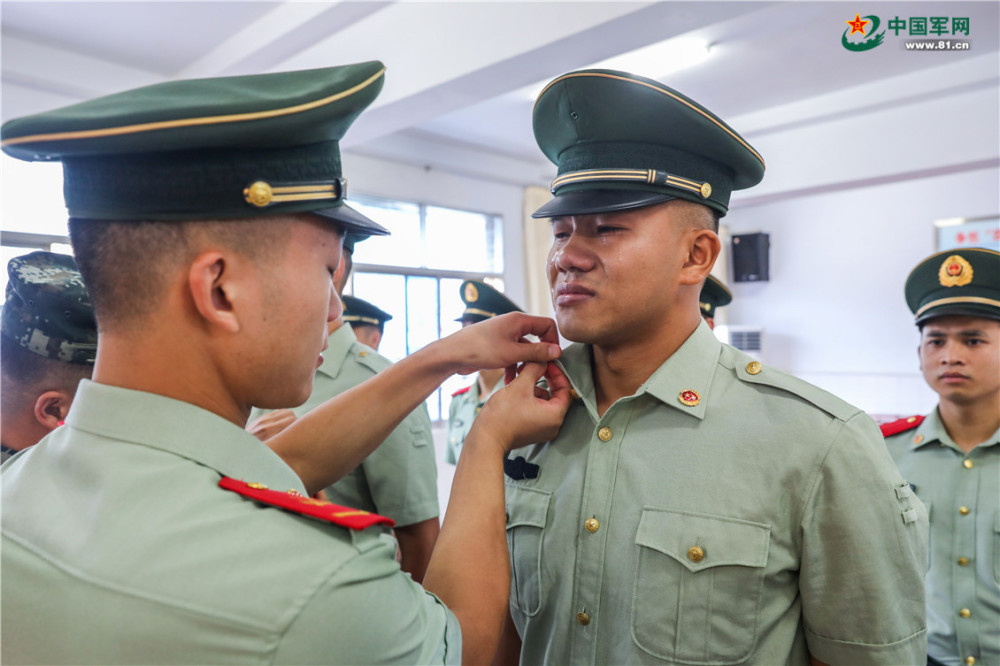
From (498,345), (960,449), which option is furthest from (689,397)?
(960,449)

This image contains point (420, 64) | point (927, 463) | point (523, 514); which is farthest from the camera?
point (420, 64)

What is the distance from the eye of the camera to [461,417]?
17.1 feet

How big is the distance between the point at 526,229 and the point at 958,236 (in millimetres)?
5105

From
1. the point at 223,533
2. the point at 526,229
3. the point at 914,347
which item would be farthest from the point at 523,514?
the point at 914,347

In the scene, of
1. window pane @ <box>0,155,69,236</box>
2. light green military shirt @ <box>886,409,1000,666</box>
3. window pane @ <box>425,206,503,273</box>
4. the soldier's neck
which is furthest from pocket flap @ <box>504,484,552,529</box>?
window pane @ <box>425,206,503,273</box>

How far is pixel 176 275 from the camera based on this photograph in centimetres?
86

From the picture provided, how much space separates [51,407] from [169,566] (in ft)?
2.95

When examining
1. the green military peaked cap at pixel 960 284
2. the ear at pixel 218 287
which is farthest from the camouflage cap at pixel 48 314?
the green military peaked cap at pixel 960 284

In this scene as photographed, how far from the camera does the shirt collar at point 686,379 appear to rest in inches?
52.7

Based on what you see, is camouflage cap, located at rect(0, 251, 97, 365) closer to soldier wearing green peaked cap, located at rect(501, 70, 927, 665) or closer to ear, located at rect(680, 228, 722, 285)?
soldier wearing green peaked cap, located at rect(501, 70, 927, 665)

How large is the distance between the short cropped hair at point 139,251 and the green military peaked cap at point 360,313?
10.7 ft

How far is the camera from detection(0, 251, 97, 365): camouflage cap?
1.36 meters

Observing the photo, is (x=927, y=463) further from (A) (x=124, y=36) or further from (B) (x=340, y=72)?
(A) (x=124, y=36)

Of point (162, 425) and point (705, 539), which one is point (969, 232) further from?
point (162, 425)
